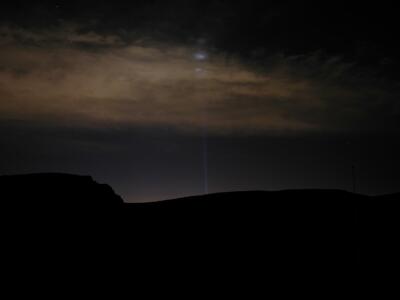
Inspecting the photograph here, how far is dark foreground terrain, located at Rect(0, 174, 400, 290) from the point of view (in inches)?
1174

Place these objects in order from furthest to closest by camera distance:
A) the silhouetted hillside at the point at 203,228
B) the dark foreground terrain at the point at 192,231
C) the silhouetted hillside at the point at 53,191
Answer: the silhouetted hillside at the point at 203,228
the silhouetted hillside at the point at 53,191
the dark foreground terrain at the point at 192,231

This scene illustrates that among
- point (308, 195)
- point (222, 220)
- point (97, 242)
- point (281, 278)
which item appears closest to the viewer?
point (281, 278)

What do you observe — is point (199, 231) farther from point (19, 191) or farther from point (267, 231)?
point (19, 191)

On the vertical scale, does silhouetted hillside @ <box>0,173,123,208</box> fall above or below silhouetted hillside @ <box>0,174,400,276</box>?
above

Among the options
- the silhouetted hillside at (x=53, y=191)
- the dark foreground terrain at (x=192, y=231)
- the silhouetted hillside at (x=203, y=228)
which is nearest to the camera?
the dark foreground terrain at (x=192, y=231)

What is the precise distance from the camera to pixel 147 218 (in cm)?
3909

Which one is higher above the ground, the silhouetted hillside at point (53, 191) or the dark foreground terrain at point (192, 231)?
the silhouetted hillside at point (53, 191)

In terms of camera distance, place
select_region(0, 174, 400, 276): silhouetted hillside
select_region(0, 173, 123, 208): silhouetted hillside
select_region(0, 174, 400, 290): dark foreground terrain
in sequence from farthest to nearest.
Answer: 1. select_region(0, 174, 400, 276): silhouetted hillside
2. select_region(0, 173, 123, 208): silhouetted hillside
3. select_region(0, 174, 400, 290): dark foreground terrain

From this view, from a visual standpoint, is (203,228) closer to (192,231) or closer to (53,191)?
(192,231)

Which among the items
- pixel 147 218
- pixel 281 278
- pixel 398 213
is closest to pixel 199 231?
pixel 147 218

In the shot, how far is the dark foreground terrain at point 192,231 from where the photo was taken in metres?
29.8

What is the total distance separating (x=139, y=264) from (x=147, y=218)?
8.44m

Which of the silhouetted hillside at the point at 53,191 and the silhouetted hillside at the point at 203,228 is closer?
the silhouetted hillside at the point at 53,191

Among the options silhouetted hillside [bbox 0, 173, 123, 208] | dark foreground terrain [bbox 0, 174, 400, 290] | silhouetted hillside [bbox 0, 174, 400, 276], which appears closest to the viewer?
dark foreground terrain [bbox 0, 174, 400, 290]
